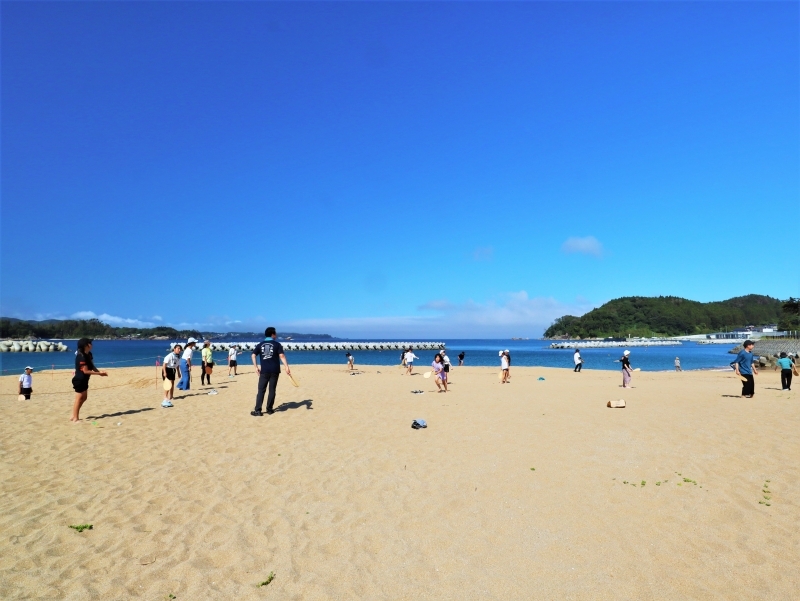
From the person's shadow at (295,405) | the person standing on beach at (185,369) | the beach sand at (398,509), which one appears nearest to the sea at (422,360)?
the person standing on beach at (185,369)

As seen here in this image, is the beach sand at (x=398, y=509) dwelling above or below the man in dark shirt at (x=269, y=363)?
below

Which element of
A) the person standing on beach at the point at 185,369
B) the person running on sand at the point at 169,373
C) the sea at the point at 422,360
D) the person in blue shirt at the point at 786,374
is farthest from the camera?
the sea at the point at 422,360

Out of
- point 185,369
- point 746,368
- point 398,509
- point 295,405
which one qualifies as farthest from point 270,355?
point 746,368

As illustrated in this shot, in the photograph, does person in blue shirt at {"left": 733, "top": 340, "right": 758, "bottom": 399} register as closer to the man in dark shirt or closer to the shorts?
the man in dark shirt

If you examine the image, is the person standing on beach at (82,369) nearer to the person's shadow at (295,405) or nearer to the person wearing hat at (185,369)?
the person's shadow at (295,405)

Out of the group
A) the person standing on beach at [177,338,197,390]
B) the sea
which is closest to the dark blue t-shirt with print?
the person standing on beach at [177,338,197,390]

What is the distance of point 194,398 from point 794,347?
61.6 meters

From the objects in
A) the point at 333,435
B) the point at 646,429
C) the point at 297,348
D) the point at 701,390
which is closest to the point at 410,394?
the point at 333,435

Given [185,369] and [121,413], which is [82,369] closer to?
[121,413]

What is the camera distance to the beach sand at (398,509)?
14.8ft

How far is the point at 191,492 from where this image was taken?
6.66 meters

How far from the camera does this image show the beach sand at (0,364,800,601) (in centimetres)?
450

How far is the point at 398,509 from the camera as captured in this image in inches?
244

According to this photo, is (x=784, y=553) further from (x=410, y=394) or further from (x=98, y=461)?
(x=410, y=394)
